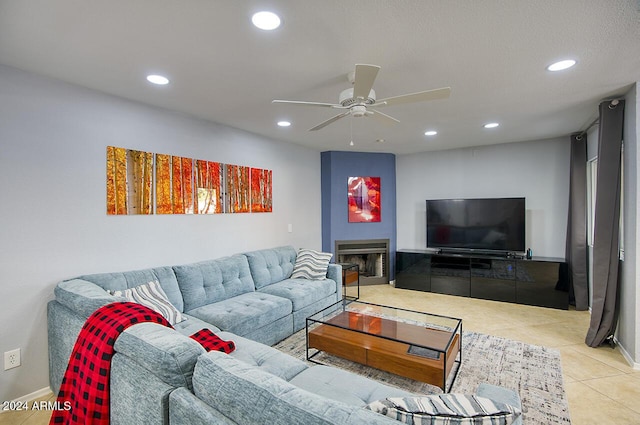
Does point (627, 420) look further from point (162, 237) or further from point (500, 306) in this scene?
point (162, 237)

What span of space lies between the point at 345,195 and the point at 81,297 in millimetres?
4212

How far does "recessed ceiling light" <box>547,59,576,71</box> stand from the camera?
2.19 meters

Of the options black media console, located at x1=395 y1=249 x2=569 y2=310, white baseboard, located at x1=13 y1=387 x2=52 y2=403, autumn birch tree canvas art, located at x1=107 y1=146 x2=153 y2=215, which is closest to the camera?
white baseboard, located at x1=13 y1=387 x2=52 y2=403

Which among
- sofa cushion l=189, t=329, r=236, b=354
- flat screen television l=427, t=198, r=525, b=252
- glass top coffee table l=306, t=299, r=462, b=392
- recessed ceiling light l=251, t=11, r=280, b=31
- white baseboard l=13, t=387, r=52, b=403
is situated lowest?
white baseboard l=13, t=387, r=52, b=403

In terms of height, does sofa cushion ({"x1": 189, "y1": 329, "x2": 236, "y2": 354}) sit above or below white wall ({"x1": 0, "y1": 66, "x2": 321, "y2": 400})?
below

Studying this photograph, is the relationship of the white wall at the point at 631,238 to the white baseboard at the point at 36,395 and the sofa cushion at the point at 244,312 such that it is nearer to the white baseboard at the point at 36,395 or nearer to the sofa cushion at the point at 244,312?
the sofa cushion at the point at 244,312

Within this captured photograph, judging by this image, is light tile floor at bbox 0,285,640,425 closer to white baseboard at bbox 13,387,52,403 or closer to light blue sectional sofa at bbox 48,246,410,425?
white baseboard at bbox 13,387,52,403

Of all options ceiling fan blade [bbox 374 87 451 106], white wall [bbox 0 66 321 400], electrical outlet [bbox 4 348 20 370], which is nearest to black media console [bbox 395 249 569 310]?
ceiling fan blade [bbox 374 87 451 106]

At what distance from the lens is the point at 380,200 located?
5.77m

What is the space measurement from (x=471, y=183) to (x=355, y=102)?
Answer: 3871 millimetres

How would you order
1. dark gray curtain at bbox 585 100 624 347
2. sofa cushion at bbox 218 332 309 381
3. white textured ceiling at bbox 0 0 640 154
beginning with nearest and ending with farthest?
1. white textured ceiling at bbox 0 0 640 154
2. sofa cushion at bbox 218 332 309 381
3. dark gray curtain at bbox 585 100 624 347

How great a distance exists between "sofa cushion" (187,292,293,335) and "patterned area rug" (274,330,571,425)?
369 millimetres

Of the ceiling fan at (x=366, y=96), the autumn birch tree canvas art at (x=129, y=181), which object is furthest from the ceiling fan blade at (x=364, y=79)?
the autumn birch tree canvas art at (x=129, y=181)

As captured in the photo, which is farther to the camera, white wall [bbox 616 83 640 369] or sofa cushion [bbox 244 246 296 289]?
sofa cushion [bbox 244 246 296 289]
